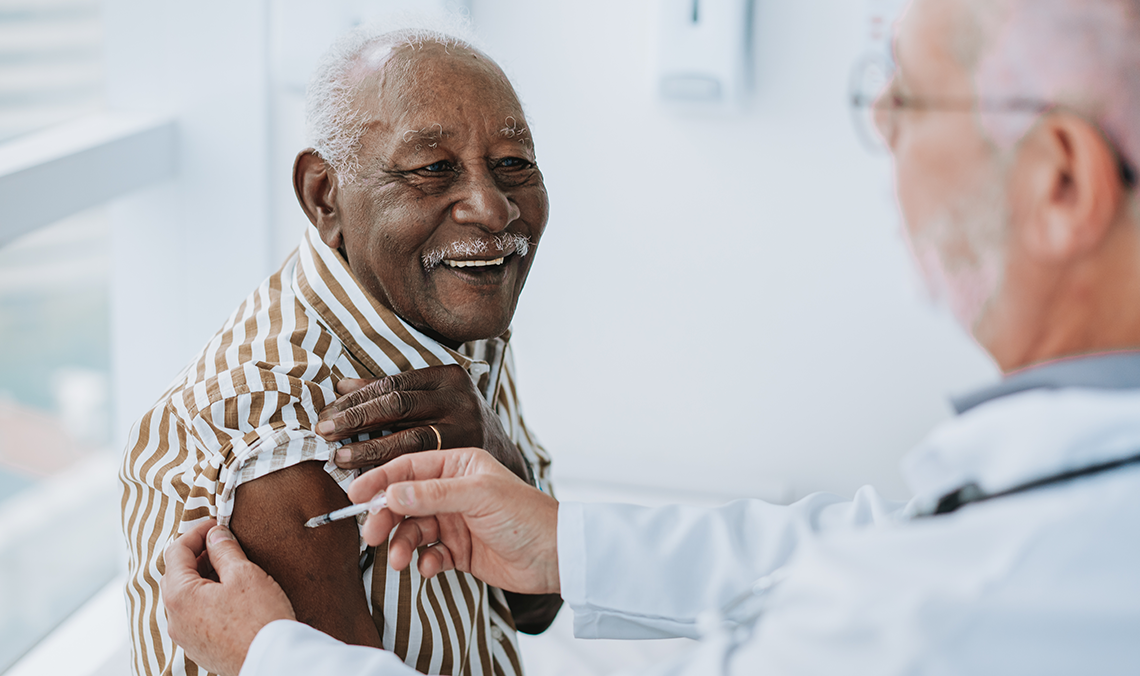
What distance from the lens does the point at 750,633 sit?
777 millimetres

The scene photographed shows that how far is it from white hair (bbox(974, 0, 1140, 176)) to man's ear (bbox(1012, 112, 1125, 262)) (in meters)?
0.01

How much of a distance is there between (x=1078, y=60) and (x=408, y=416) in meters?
0.73

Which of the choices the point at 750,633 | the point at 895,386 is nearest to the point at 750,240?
the point at 895,386

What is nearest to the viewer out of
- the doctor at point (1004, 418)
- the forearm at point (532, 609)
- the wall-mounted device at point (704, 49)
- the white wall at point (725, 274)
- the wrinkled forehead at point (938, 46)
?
the doctor at point (1004, 418)

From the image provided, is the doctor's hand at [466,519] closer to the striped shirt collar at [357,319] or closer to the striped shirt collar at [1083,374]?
the striped shirt collar at [357,319]

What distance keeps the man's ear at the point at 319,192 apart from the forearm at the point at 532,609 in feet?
1.93

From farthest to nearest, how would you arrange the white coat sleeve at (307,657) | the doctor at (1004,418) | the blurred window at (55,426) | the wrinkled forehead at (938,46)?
the blurred window at (55,426) < the white coat sleeve at (307,657) < the wrinkled forehead at (938,46) < the doctor at (1004,418)

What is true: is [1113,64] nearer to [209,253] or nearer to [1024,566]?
[1024,566]

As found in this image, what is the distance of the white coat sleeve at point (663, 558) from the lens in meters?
1.12

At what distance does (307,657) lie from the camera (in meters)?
0.86

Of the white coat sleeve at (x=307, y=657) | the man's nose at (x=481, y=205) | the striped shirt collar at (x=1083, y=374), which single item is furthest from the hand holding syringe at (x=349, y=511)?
the striped shirt collar at (x=1083, y=374)

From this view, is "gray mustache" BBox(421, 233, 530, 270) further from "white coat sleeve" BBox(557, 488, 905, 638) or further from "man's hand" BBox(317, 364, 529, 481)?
"white coat sleeve" BBox(557, 488, 905, 638)

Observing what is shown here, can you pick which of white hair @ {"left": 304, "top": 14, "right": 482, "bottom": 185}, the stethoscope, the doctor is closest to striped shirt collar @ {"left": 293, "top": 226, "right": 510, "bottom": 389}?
white hair @ {"left": 304, "top": 14, "right": 482, "bottom": 185}

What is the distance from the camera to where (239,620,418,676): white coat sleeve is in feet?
2.77
